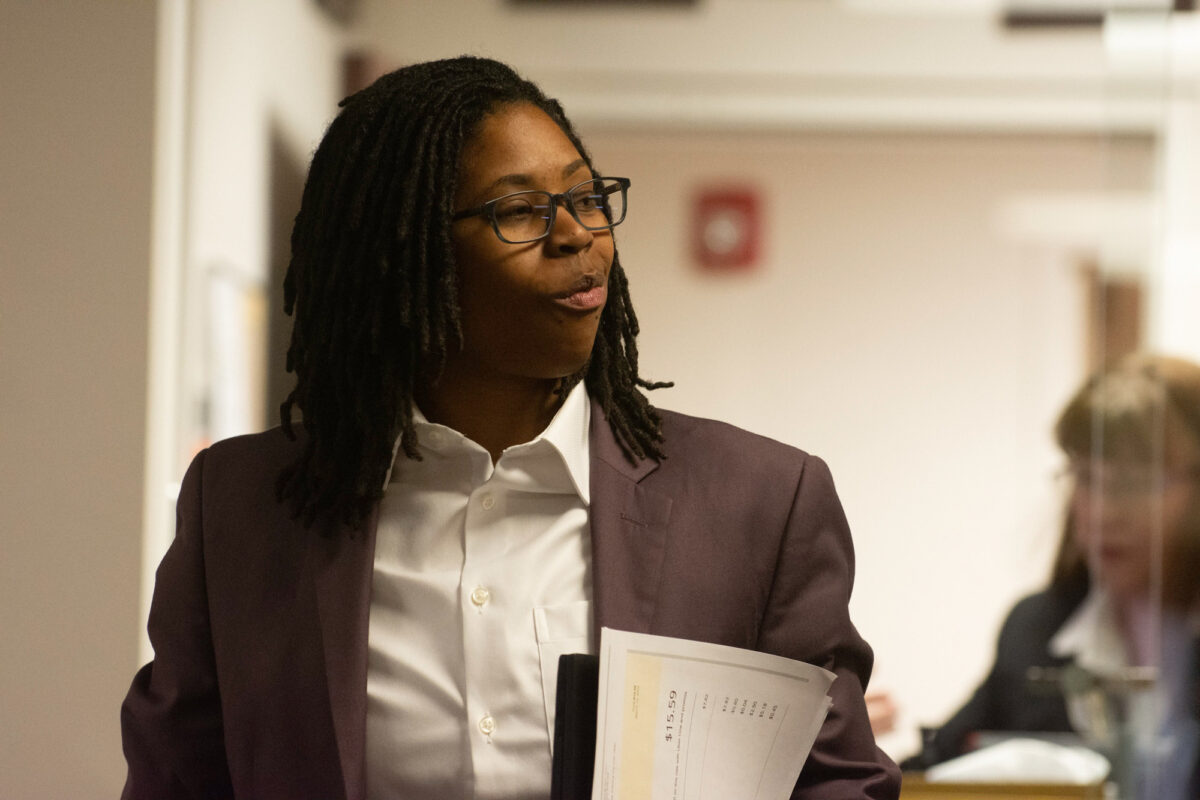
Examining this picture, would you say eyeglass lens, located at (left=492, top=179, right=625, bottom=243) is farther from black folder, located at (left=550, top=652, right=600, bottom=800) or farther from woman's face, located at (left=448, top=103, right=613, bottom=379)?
black folder, located at (left=550, top=652, right=600, bottom=800)

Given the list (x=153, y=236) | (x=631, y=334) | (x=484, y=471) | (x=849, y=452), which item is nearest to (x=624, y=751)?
(x=484, y=471)

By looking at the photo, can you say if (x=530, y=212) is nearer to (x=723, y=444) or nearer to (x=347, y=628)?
(x=723, y=444)

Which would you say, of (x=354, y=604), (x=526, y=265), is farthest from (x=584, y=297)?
(x=354, y=604)

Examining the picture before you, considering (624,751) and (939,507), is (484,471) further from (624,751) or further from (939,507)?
(939,507)

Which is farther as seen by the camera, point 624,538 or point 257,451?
point 257,451

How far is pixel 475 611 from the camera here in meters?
1.01

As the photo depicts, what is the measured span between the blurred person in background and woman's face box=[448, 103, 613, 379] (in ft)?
5.50

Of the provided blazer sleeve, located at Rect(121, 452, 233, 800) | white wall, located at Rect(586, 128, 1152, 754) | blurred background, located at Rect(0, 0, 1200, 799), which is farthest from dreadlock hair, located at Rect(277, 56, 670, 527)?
white wall, located at Rect(586, 128, 1152, 754)

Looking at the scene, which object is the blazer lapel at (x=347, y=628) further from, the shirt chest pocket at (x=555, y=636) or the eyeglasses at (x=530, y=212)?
the eyeglasses at (x=530, y=212)

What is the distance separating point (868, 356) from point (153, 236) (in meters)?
1.48

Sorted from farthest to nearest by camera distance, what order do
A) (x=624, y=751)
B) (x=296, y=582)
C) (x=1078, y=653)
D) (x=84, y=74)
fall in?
(x=1078, y=653) → (x=84, y=74) → (x=296, y=582) → (x=624, y=751)

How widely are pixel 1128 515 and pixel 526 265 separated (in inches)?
75.0

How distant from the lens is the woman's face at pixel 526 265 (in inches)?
39.2

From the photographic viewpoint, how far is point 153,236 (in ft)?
5.26
